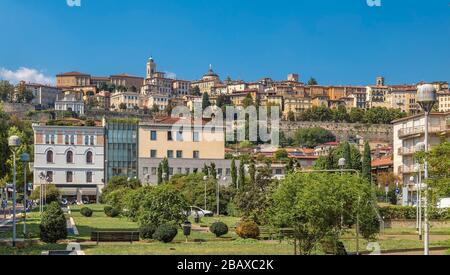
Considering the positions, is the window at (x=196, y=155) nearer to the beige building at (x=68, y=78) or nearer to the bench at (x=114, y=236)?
the beige building at (x=68, y=78)

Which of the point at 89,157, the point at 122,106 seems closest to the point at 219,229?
the point at 89,157

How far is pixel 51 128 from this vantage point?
147ft

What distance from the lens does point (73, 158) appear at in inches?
1812

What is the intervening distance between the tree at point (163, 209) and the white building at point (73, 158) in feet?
83.5

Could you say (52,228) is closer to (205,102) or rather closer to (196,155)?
(205,102)

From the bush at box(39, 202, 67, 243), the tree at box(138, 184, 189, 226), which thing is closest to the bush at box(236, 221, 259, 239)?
the tree at box(138, 184, 189, 226)

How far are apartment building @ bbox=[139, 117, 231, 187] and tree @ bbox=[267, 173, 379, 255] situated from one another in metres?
18.1

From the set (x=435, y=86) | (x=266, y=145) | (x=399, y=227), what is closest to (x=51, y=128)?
(x=266, y=145)

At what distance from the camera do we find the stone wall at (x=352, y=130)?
3324 centimetres

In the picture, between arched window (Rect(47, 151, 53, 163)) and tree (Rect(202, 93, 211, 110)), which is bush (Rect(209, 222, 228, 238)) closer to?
tree (Rect(202, 93, 211, 110))

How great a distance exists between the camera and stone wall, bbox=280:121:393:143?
109 ft

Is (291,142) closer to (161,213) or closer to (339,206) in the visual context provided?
(161,213)

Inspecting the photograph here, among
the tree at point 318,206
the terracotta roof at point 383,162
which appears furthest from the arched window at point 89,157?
the tree at point 318,206
